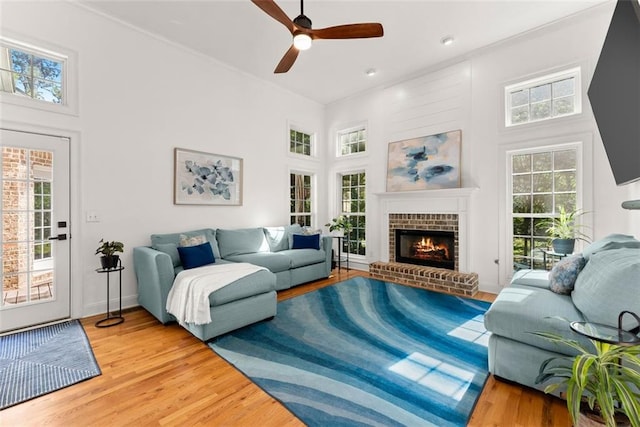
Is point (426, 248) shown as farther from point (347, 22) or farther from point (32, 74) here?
point (32, 74)

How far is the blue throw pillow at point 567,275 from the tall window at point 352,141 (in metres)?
3.87

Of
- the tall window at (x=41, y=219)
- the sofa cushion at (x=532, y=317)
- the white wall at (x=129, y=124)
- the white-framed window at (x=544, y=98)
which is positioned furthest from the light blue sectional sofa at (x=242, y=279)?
the white-framed window at (x=544, y=98)

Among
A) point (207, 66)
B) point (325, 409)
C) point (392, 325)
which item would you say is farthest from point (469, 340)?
point (207, 66)

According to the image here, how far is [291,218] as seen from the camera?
18.9 ft

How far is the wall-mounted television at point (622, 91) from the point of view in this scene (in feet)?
3.52

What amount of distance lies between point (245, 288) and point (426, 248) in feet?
10.6

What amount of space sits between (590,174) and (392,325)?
2973 mm

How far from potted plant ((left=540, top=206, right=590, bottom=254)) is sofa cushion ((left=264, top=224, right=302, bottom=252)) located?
12.2ft

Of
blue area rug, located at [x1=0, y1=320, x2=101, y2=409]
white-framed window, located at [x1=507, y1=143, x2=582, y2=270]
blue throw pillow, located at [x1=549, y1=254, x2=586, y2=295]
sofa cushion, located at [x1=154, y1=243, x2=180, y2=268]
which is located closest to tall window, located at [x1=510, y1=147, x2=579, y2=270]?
white-framed window, located at [x1=507, y1=143, x2=582, y2=270]

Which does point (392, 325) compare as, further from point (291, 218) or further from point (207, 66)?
point (207, 66)

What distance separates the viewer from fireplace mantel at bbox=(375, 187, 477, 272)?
13.9 ft

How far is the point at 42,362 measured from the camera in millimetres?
2211

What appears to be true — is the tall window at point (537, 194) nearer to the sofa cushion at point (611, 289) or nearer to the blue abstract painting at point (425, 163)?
the blue abstract painting at point (425, 163)

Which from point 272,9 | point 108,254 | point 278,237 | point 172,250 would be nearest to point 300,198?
point 278,237
